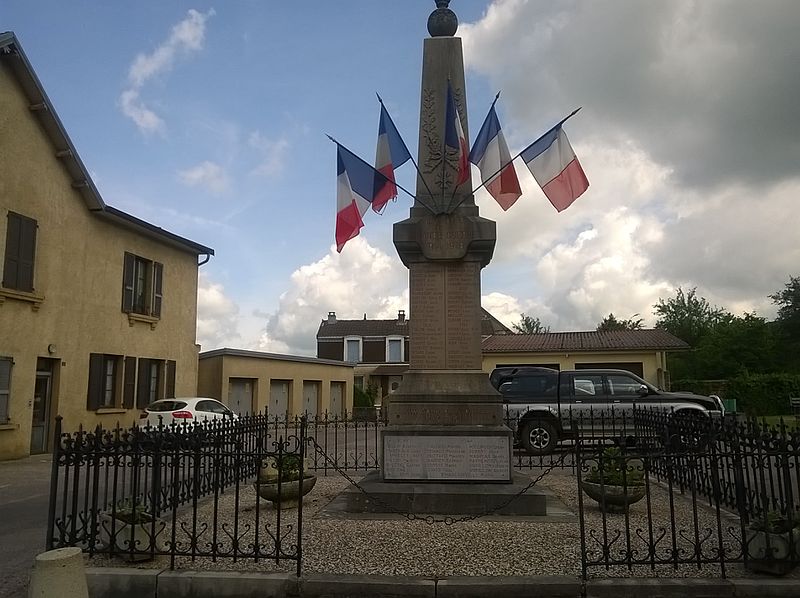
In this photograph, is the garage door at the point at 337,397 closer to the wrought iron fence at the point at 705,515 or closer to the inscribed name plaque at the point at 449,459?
→ the inscribed name plaque at the point at 449,459

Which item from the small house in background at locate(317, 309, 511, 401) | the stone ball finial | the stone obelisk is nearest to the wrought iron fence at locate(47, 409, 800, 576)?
the stone obelisk

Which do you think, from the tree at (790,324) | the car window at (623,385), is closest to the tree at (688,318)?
the tree at (790,324)

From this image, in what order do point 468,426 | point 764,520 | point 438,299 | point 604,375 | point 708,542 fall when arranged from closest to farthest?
point 764,520, point 708,542, point 468,426, point 438,299, point 604,375

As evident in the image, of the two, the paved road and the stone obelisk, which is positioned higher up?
the stone obelisk

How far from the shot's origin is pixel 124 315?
19.8 metres

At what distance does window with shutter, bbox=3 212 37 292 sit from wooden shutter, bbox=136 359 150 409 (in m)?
5.35

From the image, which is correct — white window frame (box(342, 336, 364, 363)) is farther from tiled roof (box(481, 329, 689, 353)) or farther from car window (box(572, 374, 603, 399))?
car window (box(572, 374, 603, 399))

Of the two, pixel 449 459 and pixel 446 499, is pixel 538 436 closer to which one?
pixel 449 459

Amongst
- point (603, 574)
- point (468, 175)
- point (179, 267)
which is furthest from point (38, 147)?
point (603, 574)

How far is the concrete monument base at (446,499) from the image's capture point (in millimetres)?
7656

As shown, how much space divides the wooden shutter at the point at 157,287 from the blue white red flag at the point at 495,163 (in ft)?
49.7

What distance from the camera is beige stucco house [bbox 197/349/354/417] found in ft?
82.4

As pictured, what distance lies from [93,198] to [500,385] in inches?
477

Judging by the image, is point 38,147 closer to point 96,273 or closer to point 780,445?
point 96,273
